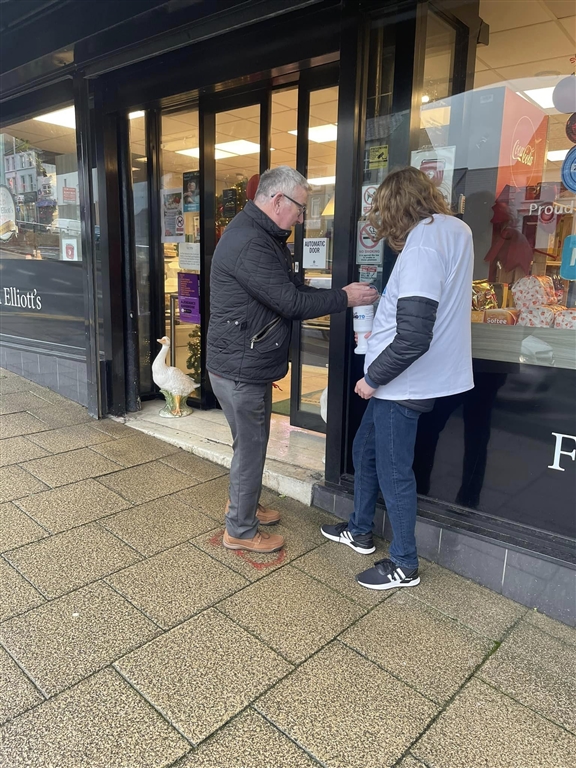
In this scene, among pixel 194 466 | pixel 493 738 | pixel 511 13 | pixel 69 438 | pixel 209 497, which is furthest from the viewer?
A: pixel 69 438

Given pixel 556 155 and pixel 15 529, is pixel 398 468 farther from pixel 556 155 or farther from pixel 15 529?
pixel 15 529

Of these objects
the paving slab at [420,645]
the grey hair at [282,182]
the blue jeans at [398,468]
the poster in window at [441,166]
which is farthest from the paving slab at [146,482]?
the poster in window at [441,166]

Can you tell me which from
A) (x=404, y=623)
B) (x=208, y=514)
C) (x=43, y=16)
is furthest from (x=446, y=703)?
(x=43, y=16)

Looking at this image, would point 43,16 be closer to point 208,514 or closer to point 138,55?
point 138,55

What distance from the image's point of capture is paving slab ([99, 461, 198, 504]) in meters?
3.45

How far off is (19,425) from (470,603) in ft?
12.2

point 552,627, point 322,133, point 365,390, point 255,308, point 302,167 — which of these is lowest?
point 552,627

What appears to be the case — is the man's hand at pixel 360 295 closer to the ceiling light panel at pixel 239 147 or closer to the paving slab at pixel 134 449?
the paving slab at pixel 134 449

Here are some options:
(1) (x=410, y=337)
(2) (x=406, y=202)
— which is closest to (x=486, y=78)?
(2) (x=406, y=202)

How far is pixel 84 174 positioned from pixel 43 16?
1184 mm

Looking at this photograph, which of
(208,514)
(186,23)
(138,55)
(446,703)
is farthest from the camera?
(138,55)

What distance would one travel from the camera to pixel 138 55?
3.87 m

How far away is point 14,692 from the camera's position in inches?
74.5

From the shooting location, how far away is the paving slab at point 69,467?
3623 mm
